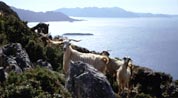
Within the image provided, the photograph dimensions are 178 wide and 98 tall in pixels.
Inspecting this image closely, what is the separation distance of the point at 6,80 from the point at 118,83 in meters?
6.34

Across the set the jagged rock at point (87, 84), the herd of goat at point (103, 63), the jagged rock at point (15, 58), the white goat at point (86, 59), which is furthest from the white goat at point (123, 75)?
the jagged rock at point (87, 84)

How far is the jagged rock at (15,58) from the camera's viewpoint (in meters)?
14.4

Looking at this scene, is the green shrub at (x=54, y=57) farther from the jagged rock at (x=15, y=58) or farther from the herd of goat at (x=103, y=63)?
the jagged rock at (x=15, y=58)

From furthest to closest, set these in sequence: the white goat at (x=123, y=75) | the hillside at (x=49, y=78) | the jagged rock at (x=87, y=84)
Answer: the white goat at (x=123, y=75) < the jagged rock at (x=87, y=84) < the hillside at (x=49, y=78)

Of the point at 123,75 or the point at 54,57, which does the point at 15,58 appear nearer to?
the point at 123,75

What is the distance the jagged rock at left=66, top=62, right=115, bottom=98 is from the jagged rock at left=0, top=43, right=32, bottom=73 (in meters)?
2.86

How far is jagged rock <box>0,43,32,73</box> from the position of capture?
47.1 ft

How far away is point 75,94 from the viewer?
37.8 feet

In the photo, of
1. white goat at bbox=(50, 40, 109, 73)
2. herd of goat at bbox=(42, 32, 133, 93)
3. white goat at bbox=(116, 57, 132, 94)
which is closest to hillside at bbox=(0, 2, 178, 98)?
herd of goat at bbox=(42, 32, 133, 93)

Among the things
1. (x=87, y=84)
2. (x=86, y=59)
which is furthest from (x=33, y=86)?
(x=86, y=59)

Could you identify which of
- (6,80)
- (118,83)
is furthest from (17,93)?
(118,83)

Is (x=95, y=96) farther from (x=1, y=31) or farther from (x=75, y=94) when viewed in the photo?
(x=1, y=31)

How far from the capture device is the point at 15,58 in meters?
15.6

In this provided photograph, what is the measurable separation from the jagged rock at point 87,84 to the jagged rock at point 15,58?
9.39 feet
